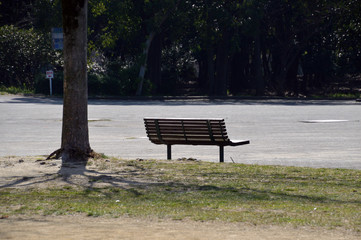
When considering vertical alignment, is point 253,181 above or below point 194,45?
below

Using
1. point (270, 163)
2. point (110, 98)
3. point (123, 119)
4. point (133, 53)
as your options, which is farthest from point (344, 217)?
point (133, 53)

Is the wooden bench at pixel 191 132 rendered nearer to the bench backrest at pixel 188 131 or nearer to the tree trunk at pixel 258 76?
the bench backrest at pixel 188 131

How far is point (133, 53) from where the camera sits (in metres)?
58.6

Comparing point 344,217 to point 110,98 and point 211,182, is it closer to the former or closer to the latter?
point 211,182

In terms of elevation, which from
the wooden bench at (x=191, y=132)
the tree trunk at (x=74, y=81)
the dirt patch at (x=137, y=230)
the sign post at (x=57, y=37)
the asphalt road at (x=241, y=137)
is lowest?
the asphalt road at (x=241, y=137)

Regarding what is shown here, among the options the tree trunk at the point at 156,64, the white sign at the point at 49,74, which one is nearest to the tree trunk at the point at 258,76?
the tree trunk at the point at 156,64

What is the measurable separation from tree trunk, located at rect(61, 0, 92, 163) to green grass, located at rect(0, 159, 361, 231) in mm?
691

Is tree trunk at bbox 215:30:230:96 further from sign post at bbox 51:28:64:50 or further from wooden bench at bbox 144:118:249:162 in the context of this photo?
wooden bench at bbox 144:118:249:162

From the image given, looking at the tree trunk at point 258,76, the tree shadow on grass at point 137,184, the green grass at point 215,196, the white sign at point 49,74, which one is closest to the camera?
the green grass at point 215,196

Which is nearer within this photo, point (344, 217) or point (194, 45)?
point (344, 217)

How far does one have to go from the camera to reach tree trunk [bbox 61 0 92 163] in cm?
1230

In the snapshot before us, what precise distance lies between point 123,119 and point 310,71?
3671cm

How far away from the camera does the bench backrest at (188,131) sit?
1325cm

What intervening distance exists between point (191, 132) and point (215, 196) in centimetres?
449
